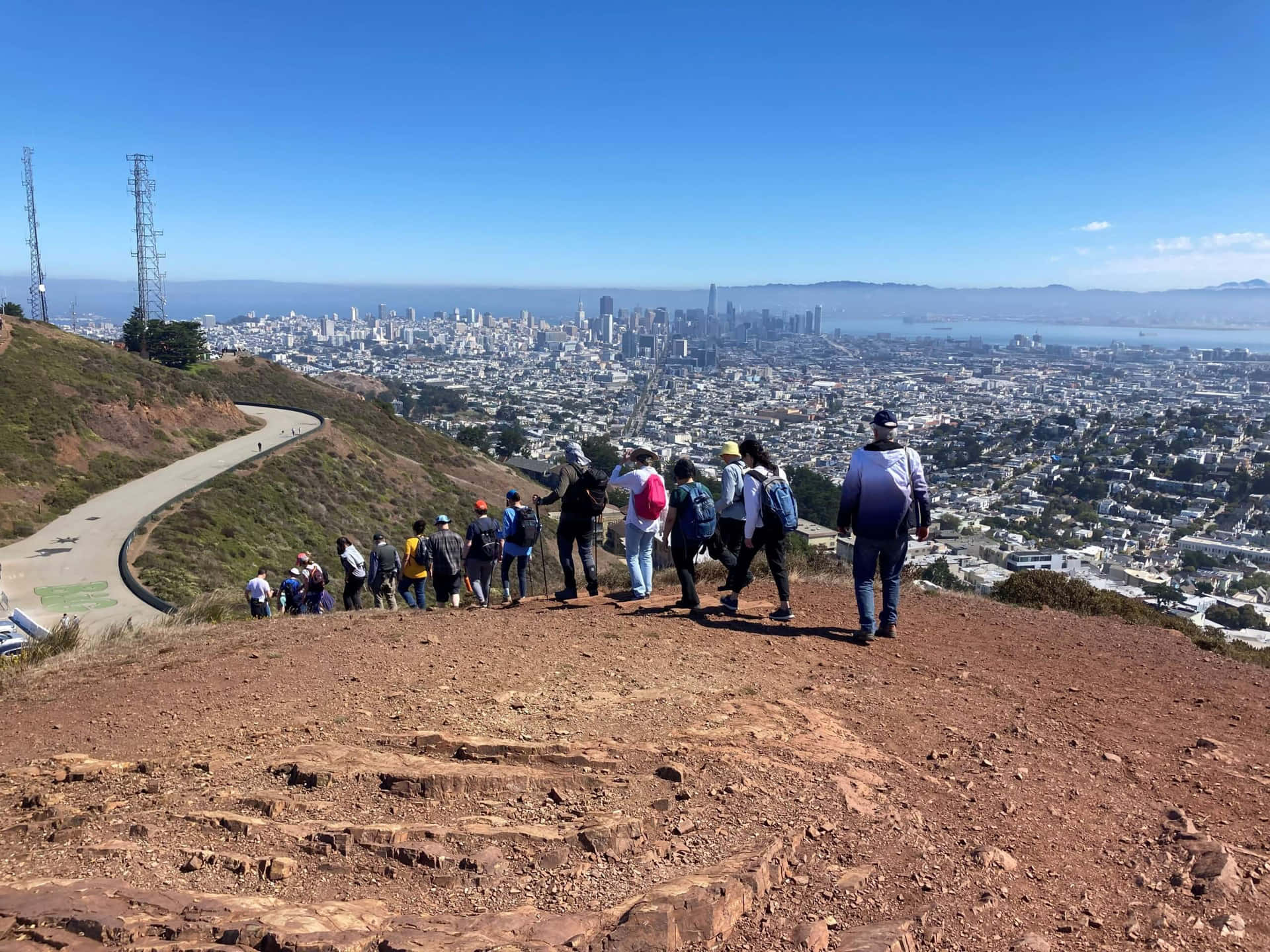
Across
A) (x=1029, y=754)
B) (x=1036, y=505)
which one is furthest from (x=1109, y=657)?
(x=1036, y=505)

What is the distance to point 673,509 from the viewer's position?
21.0 ft

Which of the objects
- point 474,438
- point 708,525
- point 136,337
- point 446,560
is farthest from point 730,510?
point 474,438

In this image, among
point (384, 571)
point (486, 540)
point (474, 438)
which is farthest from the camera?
point (474, 438)

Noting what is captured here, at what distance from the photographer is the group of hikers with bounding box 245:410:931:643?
557 centimetres

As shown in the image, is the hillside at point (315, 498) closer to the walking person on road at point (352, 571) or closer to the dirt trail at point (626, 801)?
the walking person on road at point (352, 571)

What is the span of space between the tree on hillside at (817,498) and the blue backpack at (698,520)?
25559mm

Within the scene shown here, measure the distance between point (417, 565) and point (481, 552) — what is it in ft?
2.38

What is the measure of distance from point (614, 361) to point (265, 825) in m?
146

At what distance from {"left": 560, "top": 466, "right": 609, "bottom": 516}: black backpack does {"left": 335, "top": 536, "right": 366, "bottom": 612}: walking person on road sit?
2.99m

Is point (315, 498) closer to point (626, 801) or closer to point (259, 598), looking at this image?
point (259, 598)

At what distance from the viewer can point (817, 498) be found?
3544cm

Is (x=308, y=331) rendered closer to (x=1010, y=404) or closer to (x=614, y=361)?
(x=614, y=361)

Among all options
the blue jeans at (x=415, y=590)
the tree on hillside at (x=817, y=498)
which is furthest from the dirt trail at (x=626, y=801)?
the tree on hillside at (x=817, y=498)

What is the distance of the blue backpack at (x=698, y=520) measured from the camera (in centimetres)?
626
